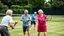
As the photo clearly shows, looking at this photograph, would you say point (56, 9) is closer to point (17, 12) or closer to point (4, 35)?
point (17, 12)

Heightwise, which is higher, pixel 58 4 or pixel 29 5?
pixel 58 4

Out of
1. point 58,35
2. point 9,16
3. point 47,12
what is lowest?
point 47,12

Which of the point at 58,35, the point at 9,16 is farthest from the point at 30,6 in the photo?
the point at 9,16

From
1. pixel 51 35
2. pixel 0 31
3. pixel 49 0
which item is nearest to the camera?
pixel 0 31

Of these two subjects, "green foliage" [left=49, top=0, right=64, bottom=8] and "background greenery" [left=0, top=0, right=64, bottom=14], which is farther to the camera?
"green foliage" [left=49, top=0, right=64, bottom=8]

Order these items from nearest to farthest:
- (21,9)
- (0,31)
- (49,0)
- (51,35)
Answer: (0,31)
(51,35)
(21,9)
(49,0)

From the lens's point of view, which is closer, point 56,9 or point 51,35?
point 51,35

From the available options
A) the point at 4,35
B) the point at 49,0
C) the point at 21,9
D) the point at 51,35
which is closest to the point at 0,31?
the point at 4,35

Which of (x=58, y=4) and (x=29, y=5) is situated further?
(x=29, y=5)

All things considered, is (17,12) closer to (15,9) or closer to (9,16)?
(15,9)

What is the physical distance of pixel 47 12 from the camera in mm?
61469

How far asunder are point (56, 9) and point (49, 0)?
8596mm

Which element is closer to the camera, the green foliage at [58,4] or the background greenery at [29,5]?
the background greenery at [29,5]

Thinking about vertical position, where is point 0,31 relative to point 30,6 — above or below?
above
